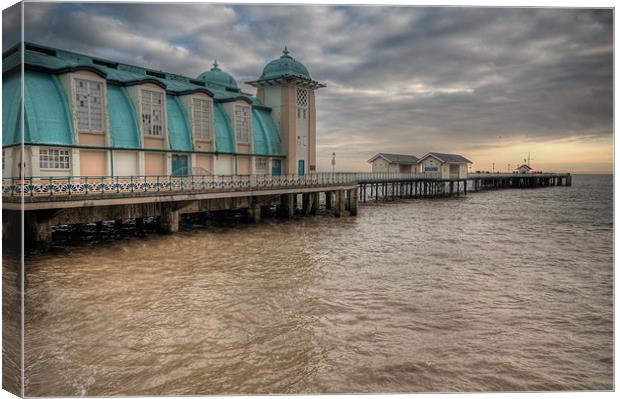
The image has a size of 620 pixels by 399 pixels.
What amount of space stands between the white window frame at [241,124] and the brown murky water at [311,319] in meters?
11.3

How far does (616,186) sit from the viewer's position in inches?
259

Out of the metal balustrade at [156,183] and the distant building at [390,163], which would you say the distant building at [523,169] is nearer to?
the distant building at [390,163]

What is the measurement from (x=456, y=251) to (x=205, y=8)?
16113 millimetres

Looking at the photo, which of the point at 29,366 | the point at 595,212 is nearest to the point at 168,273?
the point at 29,366

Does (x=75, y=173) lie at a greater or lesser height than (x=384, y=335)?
greater

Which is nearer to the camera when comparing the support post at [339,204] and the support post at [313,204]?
the support post at [339,204]

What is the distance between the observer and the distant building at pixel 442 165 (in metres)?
62.3

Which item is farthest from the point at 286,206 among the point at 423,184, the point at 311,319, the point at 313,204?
the point at 423,184

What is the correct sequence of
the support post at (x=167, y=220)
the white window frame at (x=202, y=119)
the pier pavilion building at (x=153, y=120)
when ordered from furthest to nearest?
the white window frame at (x=202, y=119), the support post at (x=167, y=220), the pier pavilion building at (x=153, y=120)

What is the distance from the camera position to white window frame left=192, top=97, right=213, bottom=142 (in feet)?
87.5

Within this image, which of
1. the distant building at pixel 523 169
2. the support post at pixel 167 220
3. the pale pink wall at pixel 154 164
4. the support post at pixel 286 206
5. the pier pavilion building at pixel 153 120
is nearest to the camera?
the pier pavilion building at pixel 153 120

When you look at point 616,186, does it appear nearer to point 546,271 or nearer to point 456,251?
point 546,271

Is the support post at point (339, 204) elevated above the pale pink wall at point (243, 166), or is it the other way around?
the pale pink wall at point (243, 166)

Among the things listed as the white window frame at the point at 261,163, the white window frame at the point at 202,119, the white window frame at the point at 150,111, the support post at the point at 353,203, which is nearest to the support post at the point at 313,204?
the support post at the point at 353,203
